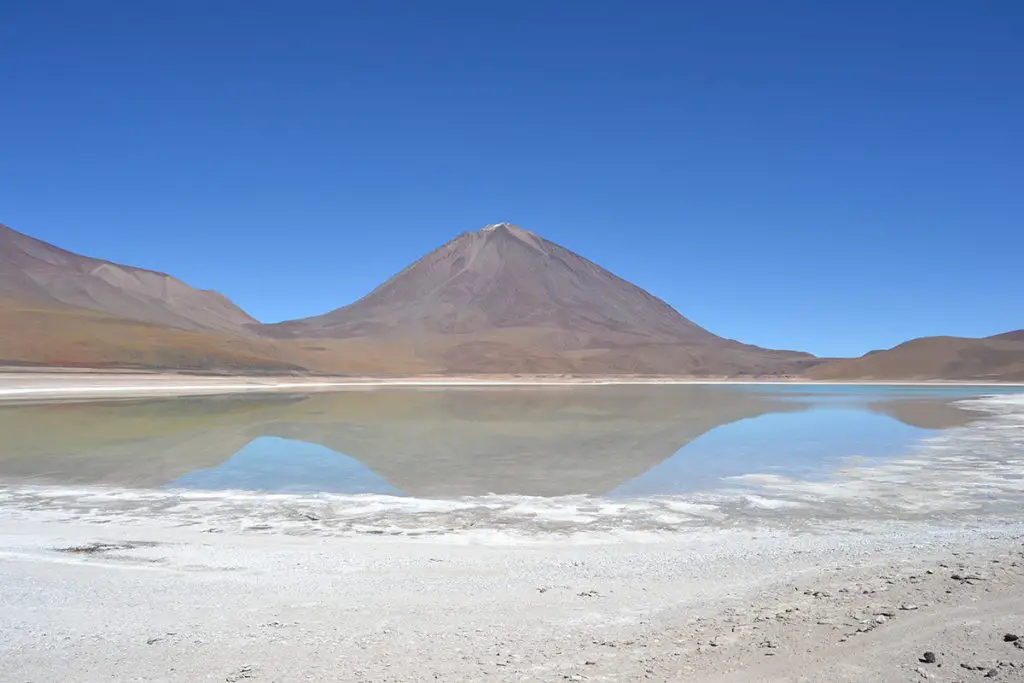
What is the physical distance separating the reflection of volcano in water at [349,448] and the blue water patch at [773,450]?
21.8 inches

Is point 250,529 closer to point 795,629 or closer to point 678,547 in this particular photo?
point 678,547

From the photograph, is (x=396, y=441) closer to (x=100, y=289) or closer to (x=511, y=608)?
(x=511, y=608)

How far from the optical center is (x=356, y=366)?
107 m

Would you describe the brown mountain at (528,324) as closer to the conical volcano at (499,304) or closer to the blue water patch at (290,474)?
the conical volcano at (499,304)

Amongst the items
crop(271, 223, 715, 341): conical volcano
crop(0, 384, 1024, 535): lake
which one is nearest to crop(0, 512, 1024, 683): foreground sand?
crop(0, 384, 1024, 535): lake

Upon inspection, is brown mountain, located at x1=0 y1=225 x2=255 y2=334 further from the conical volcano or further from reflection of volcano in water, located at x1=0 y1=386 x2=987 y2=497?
reflection of volcano in water, located at x1=0 y1=386 x2=987 y2=497

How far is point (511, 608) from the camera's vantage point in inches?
214

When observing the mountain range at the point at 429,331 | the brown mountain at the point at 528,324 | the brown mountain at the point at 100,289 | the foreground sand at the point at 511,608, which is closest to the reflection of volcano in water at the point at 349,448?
the foreground sand at the point at 511,608

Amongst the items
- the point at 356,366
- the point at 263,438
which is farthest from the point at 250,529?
the point at 356,366

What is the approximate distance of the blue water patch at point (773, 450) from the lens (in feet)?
41.4

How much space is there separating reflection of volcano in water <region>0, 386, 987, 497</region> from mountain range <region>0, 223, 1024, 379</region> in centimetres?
5650

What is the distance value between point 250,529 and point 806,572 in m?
5.80

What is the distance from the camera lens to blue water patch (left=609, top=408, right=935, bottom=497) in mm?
12630

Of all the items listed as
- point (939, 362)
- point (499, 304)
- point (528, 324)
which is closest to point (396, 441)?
point (939, 362)
